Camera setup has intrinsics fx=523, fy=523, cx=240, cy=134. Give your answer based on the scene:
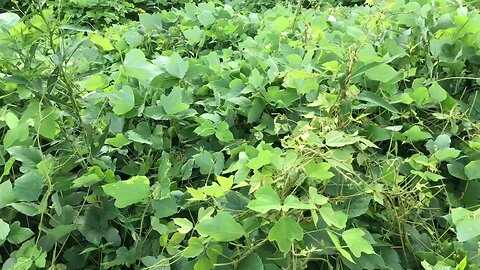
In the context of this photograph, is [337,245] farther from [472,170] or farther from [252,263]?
[472,170]

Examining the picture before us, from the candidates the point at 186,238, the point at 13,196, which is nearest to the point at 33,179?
the point at 13,196

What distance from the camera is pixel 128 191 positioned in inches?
38.2

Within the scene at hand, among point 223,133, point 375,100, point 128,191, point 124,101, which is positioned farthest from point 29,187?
point 375,100

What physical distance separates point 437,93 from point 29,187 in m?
0.92

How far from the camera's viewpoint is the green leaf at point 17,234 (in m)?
0.98

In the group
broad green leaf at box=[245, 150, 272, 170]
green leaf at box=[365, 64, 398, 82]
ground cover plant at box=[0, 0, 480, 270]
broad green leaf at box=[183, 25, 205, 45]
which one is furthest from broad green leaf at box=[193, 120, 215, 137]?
broad green leaf at box=[183, 25, 205, 45]

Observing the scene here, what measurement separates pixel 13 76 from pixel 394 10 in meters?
1.11

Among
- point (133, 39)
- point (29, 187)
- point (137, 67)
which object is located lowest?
point (133, 39)

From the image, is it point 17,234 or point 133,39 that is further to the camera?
point 133,39

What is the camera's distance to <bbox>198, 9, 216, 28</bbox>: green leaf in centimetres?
193

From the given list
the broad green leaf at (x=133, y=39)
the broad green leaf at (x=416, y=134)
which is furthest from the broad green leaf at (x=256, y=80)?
the broad green leaf at (x=133, y=39)

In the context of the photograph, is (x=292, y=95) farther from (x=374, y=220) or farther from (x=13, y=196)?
(x=13, y=196)

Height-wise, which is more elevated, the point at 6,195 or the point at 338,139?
the point at 338,139

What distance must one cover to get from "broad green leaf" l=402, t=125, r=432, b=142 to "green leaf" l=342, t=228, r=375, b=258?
371 mm
